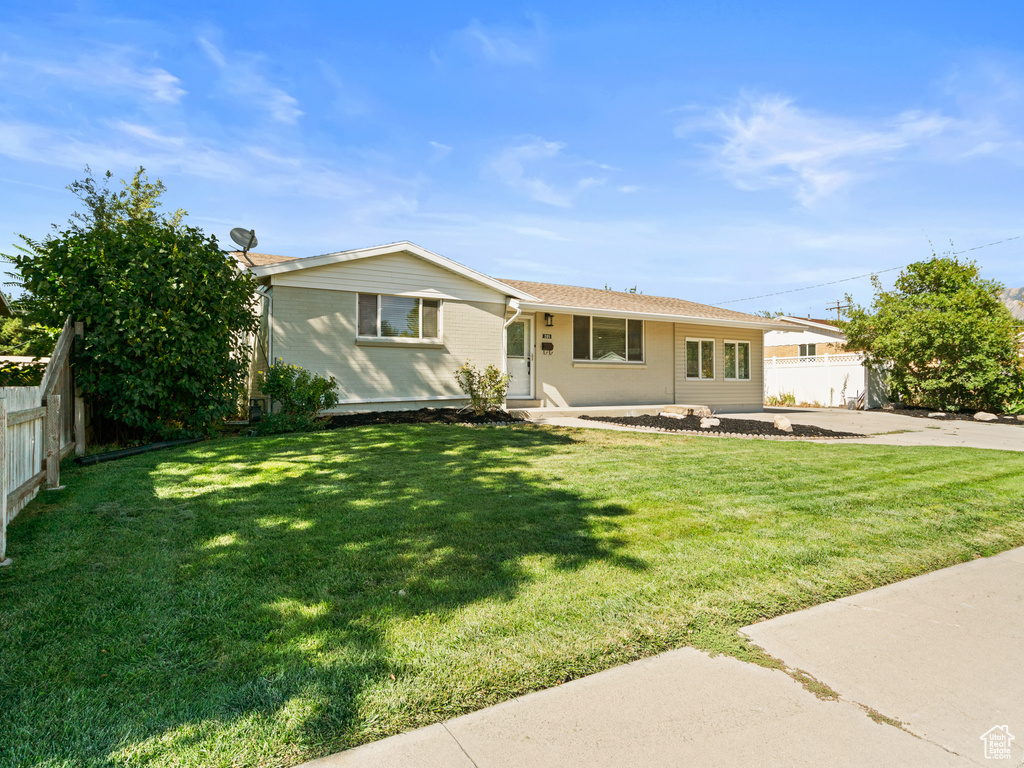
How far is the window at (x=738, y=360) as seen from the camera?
59.7 feet

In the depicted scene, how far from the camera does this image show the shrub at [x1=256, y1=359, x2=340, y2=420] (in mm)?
10125

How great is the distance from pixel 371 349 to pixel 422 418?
6.79ft

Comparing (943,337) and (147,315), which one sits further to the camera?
(943,337)

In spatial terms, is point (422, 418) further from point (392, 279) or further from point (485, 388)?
point (392, 279)

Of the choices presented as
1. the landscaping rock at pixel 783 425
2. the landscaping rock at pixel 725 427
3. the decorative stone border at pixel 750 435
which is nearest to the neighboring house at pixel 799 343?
the landscaping rock at pixel 783 425

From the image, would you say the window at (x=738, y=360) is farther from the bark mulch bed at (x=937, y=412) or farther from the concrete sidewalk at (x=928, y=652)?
the concrete sidewalk at (x=928, y=652)

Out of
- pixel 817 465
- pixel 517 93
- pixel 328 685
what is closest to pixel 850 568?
pixel 328 685

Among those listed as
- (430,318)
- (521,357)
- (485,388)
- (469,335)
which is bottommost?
(485,388)

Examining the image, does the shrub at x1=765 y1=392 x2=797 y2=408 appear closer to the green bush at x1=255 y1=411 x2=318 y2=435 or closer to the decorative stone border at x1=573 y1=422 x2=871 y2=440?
the decorative stone border at x1=573 y1=422 x2=871 y2=440

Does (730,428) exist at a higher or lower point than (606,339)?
lower

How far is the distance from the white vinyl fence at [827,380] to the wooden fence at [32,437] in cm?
2381

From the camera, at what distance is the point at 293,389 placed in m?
10.2

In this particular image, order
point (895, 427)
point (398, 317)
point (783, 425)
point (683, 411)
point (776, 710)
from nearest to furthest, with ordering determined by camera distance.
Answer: point (776, 710), point (783, 425), point (398, 317), point (895, 427), point (683, 411)
